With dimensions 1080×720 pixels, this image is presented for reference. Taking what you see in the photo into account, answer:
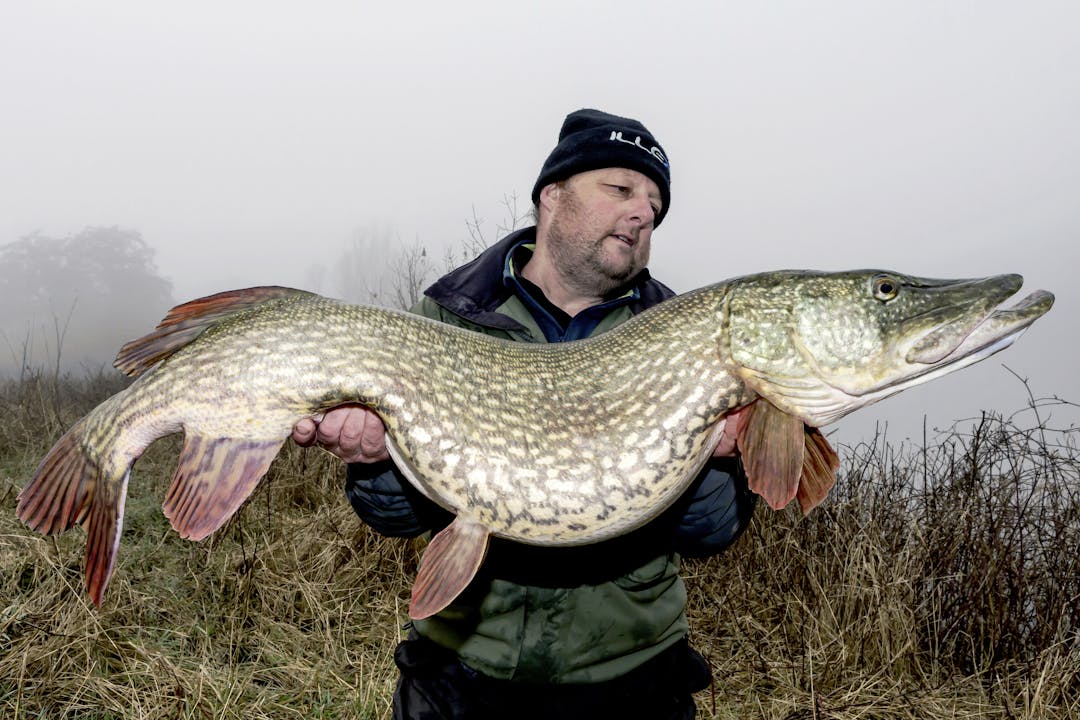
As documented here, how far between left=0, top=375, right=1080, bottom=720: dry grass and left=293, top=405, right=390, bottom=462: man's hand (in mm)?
1401

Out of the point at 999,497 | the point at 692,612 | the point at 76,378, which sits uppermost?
the point at 999,497

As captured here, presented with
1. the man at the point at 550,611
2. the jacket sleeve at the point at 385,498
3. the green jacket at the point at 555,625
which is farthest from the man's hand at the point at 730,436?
the jacket sleeve at the point at 385,498

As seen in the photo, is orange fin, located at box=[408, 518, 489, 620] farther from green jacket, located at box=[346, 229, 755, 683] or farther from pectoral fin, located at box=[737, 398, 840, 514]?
pectoral fin, located at box=[737, 398, 840, 514]

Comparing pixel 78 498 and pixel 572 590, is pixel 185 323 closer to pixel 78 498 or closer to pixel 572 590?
pixel 78 498

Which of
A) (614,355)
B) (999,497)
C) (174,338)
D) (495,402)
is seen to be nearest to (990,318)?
(614,355)

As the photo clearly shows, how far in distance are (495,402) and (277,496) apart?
10.6ft

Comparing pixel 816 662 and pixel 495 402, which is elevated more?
pixel 495 402

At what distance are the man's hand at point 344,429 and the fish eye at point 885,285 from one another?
50.6 inches

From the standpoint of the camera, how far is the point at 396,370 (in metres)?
1.76

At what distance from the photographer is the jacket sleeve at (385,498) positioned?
1991 millimetres

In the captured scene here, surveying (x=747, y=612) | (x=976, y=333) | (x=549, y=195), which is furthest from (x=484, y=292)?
(x=747, y=612)

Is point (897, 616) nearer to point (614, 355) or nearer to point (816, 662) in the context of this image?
point (816, 662)

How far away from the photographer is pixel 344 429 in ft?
5.95

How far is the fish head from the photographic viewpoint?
1720 mm
